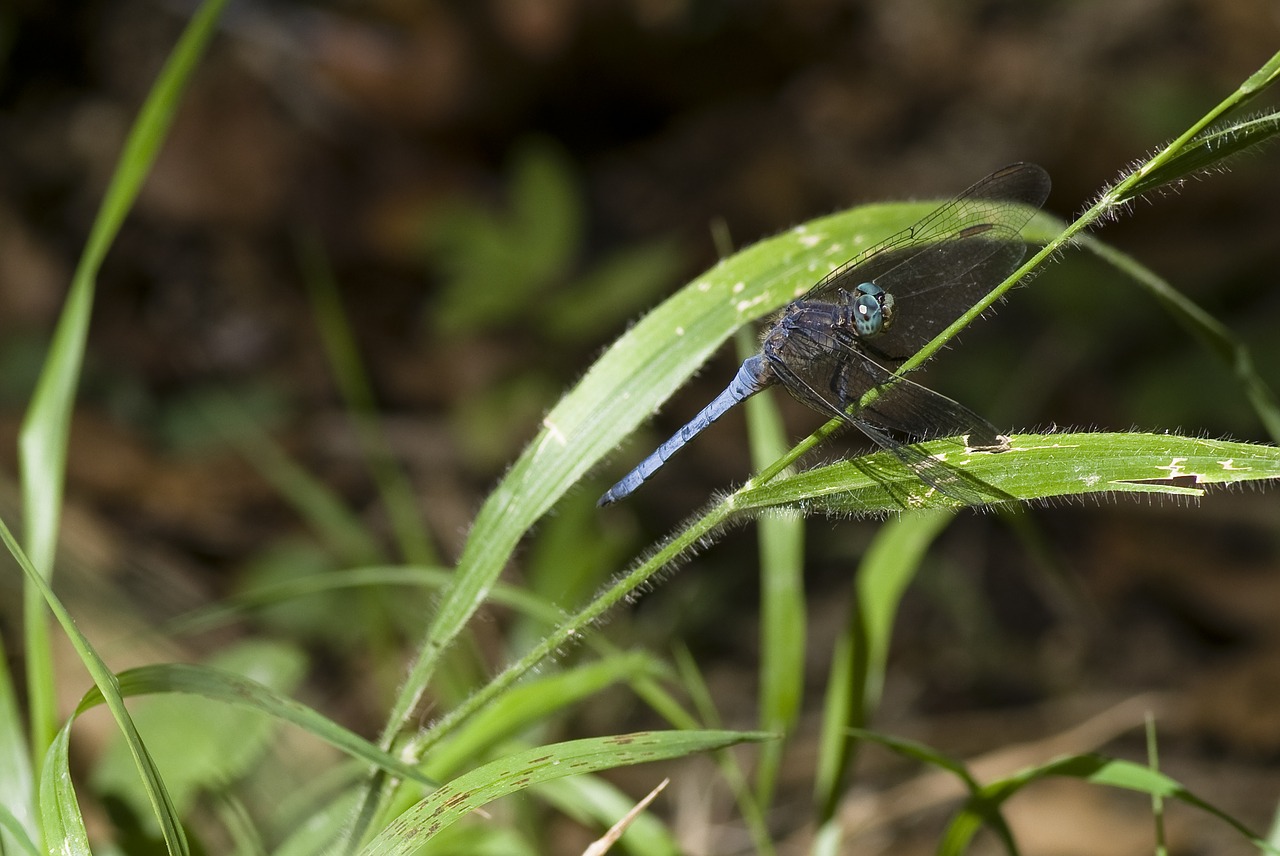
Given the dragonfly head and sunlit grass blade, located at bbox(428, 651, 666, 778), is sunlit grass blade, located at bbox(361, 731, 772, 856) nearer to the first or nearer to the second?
sunlit grass blade, located at bbox(428, 651, 666, 778)

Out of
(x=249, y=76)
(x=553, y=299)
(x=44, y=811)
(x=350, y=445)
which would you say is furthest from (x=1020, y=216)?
(x=249, y=76)

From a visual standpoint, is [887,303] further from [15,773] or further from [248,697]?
[15,773]

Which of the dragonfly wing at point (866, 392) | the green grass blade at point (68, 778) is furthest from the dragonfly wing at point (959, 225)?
the green grass blade at point (68, 778)

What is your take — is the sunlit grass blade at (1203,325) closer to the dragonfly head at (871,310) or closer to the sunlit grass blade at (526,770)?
the dragonfly head at (871,310)

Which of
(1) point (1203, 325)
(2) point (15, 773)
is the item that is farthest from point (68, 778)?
(1) point (1203, 325)

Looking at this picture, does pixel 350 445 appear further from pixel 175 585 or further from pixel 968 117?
pixel 968 117

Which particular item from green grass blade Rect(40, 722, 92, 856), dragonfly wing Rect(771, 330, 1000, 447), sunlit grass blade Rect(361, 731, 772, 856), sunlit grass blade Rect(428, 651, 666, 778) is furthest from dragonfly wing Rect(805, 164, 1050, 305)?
green grass blade Rect(40, 722, 92, 856)

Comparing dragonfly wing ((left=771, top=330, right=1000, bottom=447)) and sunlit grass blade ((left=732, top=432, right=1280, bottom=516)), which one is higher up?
dragonfly wing ((left=771, top=330, right=1000, bottom=447))
